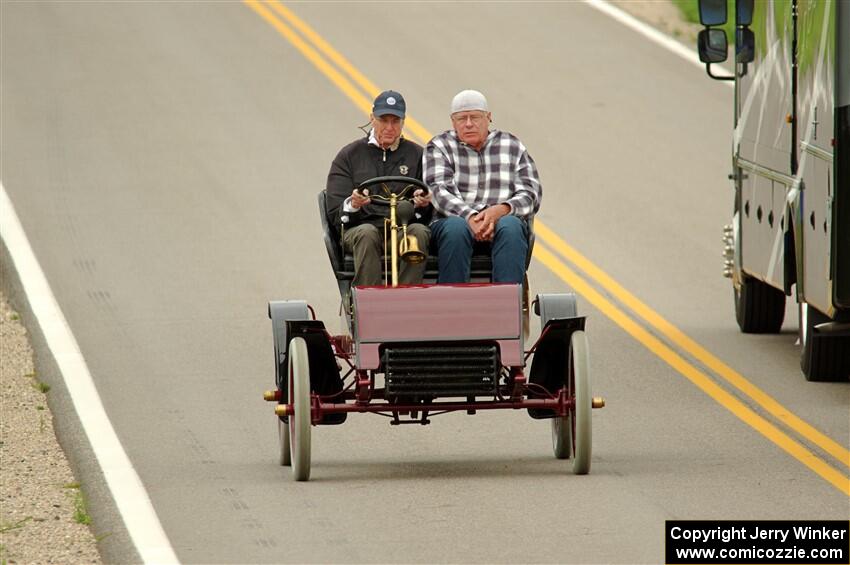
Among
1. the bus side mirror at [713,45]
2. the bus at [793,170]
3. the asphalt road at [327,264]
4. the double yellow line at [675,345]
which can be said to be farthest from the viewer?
the bus side mirror at [713,45]

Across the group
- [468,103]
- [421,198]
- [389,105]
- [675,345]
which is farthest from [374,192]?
[675,345]

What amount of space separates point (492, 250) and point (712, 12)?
17.3ft

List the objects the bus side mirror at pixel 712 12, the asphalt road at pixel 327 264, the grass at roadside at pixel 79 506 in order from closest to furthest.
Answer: the grass at roadside at pixel 79 506 < the asphalt road at pixel 327 264 < the bus side mirror at pixel 712 12

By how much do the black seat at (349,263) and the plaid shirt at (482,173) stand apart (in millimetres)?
247

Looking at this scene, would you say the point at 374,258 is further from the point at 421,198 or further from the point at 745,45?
the point at 745,45

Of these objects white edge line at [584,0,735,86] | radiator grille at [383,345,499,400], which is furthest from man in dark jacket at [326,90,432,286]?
white edge line at [584,0,735,86]

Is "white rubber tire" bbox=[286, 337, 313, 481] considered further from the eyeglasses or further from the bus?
the bus

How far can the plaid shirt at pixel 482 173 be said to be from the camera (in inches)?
441

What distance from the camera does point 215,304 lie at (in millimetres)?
16703

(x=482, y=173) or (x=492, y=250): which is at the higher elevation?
(x=482, y=173)

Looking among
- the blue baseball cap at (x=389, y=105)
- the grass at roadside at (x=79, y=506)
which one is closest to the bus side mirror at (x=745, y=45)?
the blue baseball cap at (x=389, y=105)

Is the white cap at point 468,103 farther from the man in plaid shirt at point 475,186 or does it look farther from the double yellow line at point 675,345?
the double yellow line at point 675,345

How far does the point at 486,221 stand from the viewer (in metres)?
10.9

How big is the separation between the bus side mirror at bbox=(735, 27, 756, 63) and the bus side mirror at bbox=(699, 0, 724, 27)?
21cm
